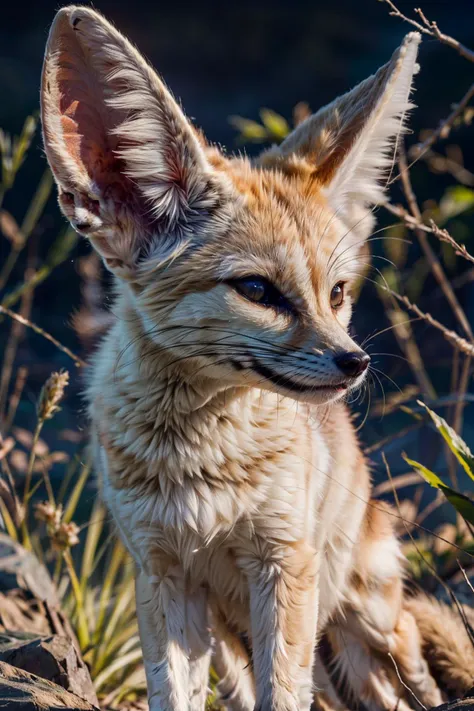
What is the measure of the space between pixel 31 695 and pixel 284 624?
685 mm

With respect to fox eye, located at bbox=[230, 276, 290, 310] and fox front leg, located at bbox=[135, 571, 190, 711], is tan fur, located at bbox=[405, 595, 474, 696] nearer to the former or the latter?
fox front leg, located at bbox=[135, 571, 190, 711]

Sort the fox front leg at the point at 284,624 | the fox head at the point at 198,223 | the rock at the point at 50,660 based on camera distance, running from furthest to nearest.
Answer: the rock at the point at 50,660, the fox front leg at the point at 284,624, the fox head at the point at 198,223

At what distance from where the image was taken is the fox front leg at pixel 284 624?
2.24 metres

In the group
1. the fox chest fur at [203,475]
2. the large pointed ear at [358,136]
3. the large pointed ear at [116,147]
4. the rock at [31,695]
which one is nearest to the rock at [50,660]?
the rock at [31,695]

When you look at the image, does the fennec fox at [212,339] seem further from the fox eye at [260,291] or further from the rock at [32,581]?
the rock at [32,581]

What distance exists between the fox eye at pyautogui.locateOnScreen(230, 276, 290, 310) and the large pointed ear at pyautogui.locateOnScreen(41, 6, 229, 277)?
0.86ft

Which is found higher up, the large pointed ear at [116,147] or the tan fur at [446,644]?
the large pointed ear at [116,147]

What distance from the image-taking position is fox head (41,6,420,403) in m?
2.07

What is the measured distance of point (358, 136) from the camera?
2424 millimetres

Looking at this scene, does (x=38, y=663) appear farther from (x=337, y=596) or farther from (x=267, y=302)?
(x=267, y=302)

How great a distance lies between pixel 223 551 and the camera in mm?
2355

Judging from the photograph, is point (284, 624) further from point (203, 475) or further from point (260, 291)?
point (260, 291)

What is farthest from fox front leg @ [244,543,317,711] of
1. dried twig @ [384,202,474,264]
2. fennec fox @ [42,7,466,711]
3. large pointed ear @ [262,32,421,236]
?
large pointed ear @ [262,32,421,236]

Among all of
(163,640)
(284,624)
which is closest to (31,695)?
(163,640)
